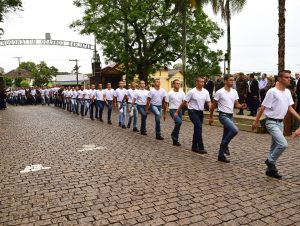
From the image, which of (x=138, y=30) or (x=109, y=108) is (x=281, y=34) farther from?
(x=138, y=30)

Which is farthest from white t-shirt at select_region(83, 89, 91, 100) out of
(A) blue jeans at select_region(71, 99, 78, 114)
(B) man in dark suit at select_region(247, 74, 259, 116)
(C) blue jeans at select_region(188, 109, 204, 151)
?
(C) blue jeans at select_region(188, 109, 204, 151)

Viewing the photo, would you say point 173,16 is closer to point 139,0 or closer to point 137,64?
point 139,0

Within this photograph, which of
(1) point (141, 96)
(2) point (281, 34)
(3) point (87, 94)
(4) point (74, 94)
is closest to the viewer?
(1) point (141, 96)

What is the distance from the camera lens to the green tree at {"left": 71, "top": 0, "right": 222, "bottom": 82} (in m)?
26.4

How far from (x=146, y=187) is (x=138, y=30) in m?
23.9

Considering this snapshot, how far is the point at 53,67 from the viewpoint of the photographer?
110250 millimetres


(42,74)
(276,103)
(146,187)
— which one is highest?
(42,74)

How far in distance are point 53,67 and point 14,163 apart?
107675 millimetres

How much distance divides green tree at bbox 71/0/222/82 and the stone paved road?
18860mm

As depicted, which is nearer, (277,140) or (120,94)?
(277,140)

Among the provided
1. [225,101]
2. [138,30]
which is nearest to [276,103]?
[225,101]

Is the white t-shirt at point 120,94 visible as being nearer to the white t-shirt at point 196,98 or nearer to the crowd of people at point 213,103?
the crowd of people at point 213,103

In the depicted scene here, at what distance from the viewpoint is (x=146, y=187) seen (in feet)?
18.3

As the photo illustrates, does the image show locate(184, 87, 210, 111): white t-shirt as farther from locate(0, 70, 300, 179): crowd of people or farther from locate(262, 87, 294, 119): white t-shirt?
locate(262, 87, 294, 119): white t-shirt
